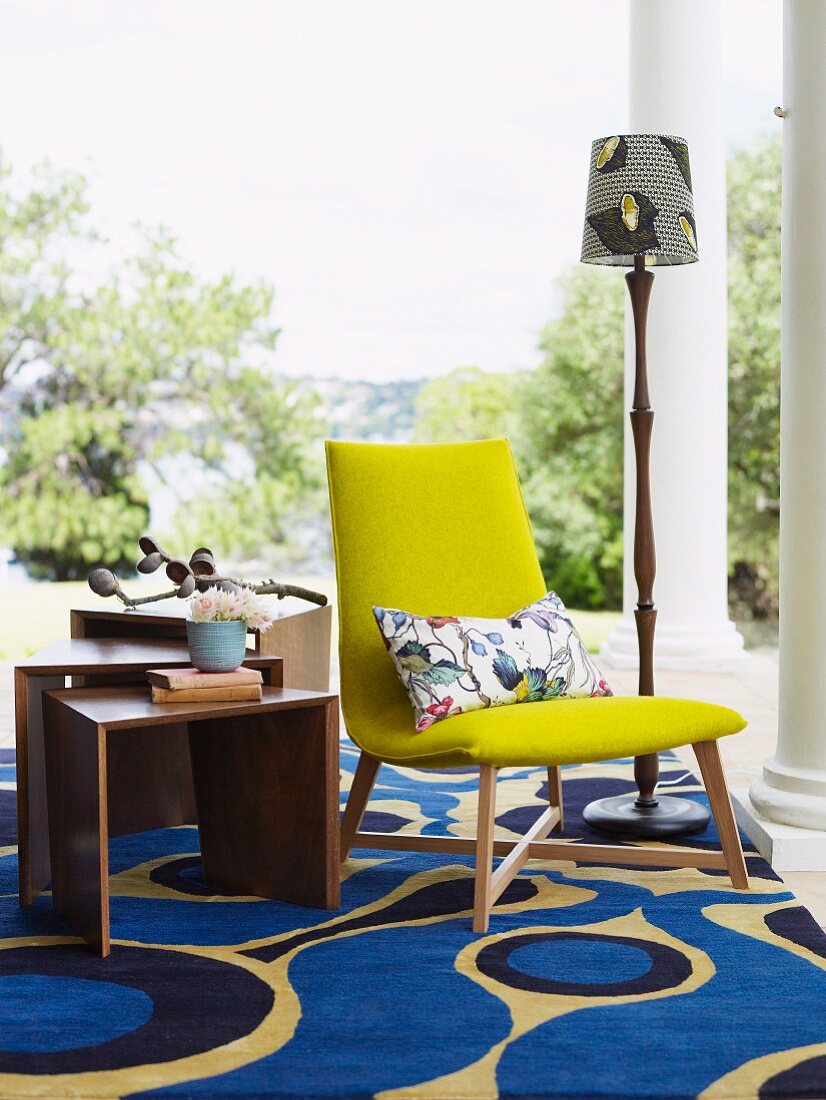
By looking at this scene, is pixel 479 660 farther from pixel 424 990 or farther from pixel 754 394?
pixel 754 394

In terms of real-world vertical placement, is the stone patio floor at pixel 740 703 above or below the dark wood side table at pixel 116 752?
below

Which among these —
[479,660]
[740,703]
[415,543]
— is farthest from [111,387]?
[479,660]

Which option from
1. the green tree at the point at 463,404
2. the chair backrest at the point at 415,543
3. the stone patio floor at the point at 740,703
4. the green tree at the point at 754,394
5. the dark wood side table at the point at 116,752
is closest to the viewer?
the dark wood side table at the point at 116,752

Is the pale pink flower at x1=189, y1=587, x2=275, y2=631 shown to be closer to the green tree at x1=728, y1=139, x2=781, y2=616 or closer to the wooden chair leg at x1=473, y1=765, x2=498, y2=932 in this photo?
the wooden chair leg at x1=473, y1=765, x2=498, y2=932

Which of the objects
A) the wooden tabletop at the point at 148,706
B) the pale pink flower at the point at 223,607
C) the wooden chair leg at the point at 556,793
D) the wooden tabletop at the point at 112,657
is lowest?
the wooden chair leg at the point at 556,793

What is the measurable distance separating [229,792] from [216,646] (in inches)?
13.4

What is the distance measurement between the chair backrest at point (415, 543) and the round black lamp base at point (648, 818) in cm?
56

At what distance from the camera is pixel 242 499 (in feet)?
29.4

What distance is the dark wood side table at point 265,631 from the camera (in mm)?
3010

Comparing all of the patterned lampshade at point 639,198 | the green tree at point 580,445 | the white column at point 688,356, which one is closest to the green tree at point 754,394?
the green tree at point 580,445

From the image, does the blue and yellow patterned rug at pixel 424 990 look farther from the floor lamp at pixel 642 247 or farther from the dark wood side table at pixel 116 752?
the floor lamp at pixel 642 247

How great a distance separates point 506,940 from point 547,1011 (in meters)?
0.34

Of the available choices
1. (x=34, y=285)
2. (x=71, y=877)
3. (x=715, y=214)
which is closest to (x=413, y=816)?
(x=71, y=877)

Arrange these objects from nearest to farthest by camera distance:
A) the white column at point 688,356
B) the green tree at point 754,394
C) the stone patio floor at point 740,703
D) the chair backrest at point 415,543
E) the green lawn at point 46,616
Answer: the chair backrest at point 415,543, the stone patio floor at point 740,703, the white column at point 688,356, the green lawn at point 46,616, the green tree at point 754,394
